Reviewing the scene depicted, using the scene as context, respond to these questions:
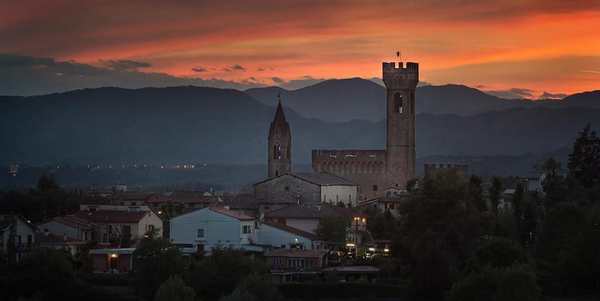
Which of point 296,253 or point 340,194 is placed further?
point 340,194

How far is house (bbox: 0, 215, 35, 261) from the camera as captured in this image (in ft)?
246

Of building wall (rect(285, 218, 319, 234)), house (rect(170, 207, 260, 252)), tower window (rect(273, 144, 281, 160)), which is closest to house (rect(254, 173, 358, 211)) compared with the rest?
tower window (rect(273, 144, 281, 160))

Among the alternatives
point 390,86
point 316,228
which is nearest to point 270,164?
point 390,86

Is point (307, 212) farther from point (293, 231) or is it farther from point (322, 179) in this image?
point (322, 179)

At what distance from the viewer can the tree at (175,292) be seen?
5525 cm

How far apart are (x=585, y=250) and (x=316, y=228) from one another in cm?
2001

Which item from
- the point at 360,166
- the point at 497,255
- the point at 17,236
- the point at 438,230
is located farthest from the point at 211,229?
the point at 360,166

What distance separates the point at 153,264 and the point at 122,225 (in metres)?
21.7

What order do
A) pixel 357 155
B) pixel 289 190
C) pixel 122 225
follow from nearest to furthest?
pixel 122 225
pixel 289 190
pixel 357 155

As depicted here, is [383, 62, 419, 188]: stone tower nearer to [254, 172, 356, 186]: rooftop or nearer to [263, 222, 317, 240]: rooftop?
[254, 172, 356, 186]: rooftop

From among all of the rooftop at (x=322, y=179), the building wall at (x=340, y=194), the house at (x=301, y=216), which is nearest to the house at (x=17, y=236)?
the house at (x=301, y=216)

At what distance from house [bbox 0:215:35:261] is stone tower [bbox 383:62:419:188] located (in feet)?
153

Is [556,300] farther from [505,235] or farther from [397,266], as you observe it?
[505,235]

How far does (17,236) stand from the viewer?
7788cm
